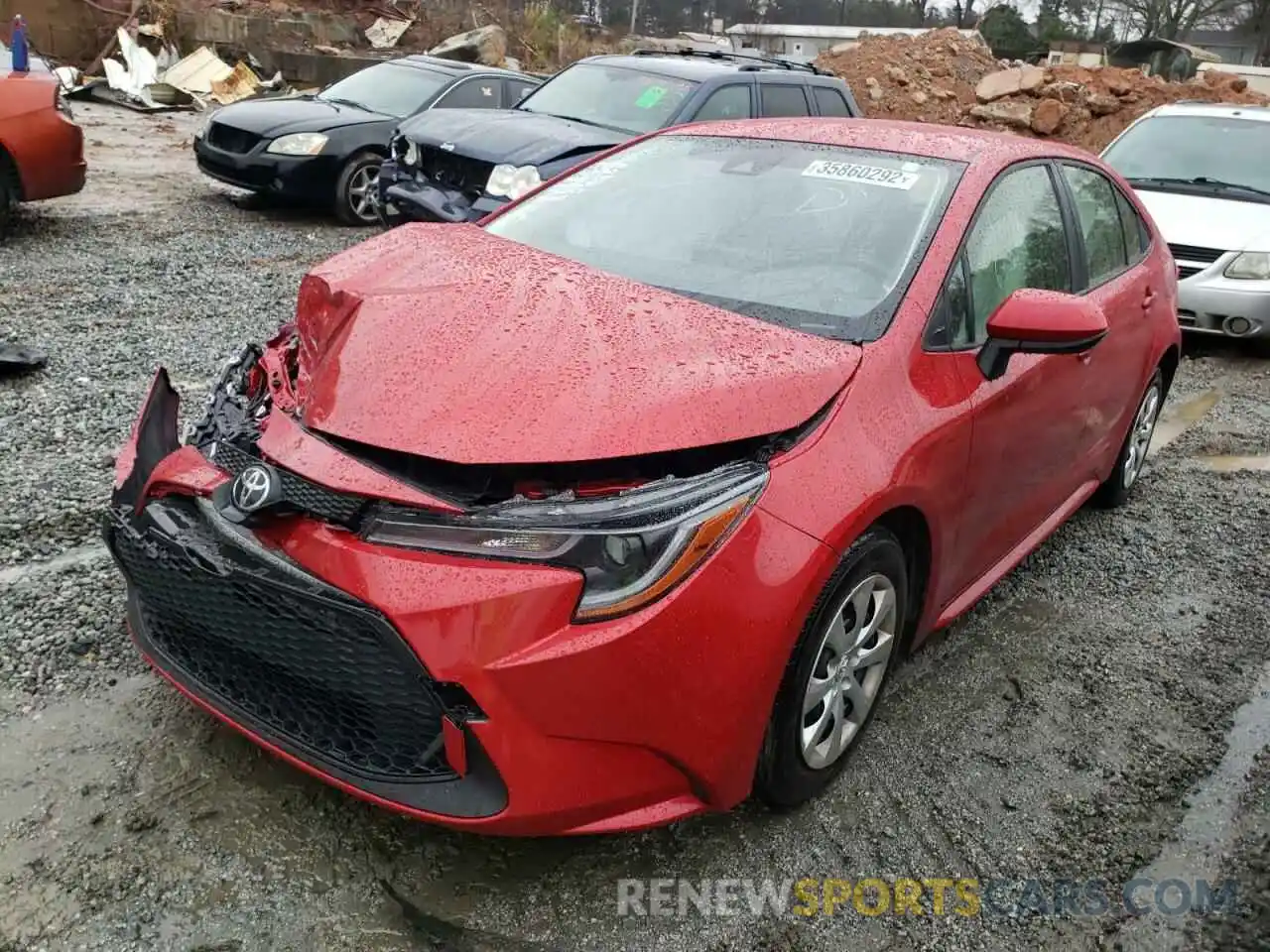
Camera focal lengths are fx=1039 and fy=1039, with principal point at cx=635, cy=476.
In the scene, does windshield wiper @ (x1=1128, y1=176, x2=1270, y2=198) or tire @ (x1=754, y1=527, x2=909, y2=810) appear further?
windshield wiper @ (x1=1128, y1=176, x2=1270, y2=198)

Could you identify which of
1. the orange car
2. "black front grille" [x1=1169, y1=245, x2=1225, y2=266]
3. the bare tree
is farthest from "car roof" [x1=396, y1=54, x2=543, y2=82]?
the bare tree

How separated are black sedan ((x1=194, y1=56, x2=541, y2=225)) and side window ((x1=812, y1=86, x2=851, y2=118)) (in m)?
3.05

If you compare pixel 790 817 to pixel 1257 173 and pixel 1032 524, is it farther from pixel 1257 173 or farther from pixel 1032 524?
pixel 1257 173

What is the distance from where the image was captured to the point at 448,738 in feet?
6.70

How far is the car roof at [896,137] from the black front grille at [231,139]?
6.53m

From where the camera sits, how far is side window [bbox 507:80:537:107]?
33.3 ft

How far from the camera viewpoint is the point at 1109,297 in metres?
3.80

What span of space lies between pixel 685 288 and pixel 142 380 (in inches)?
133

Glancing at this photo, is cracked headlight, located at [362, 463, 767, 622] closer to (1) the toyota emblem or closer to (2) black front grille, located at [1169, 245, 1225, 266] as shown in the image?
(1) the toyota emblem

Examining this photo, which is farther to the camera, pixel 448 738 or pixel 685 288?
pixel 685 288

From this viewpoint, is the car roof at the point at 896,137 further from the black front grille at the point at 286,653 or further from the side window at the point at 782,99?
the side window at the point at 782,99

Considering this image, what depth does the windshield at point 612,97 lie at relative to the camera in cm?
790

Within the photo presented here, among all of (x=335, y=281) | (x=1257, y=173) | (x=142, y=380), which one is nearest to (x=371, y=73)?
(x=142, y=380)

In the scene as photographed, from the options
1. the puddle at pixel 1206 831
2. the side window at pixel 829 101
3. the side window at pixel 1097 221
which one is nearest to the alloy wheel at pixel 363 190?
the side window at pixel 829 101
